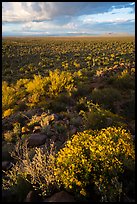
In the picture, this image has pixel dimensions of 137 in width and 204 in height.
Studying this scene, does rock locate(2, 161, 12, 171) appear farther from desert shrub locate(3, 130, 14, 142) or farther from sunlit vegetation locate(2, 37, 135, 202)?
desert shrub locate(3, 130, 14, 142)

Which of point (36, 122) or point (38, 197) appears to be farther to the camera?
point (36, 122)

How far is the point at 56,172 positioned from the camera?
4781 millimetres

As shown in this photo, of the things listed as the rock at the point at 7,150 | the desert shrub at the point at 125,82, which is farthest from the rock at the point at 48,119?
the desert shrub at the point at 125,82

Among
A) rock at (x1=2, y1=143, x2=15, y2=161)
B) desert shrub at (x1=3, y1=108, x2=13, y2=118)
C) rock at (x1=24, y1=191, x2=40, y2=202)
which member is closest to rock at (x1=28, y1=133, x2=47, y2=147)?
rock at (x1=2, y1=143, x2=15, y2=161)

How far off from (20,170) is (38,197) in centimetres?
75

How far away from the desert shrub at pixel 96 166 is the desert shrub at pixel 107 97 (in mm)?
4771

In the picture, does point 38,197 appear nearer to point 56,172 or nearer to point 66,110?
point 56,172

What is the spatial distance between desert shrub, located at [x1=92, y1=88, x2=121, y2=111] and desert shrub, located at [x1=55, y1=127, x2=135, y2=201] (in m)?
4.77

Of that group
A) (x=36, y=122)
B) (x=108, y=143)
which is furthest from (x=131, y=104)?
(x=108, y=143)

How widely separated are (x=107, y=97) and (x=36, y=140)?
3.81 meters

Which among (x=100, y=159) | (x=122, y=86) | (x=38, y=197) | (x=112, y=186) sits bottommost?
(x=38, y=197)

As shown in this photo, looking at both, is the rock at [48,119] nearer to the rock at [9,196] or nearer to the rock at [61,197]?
the rock at [9,196]

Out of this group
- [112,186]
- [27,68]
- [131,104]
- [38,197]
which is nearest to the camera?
[112,186]

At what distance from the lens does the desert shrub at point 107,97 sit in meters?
10.1
